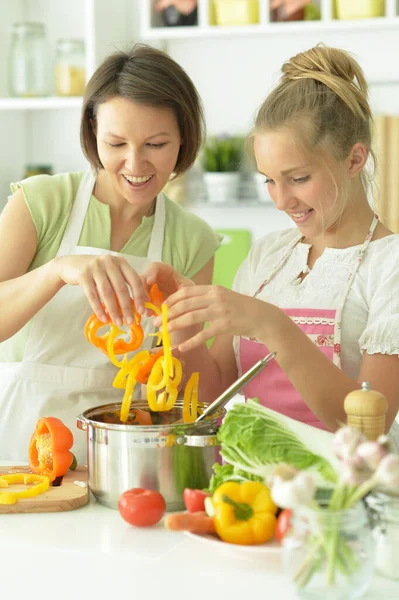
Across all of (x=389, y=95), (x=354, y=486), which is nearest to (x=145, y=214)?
(x=354, y=486)

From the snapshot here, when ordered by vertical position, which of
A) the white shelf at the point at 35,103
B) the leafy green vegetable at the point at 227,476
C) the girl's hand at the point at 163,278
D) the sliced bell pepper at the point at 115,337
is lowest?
the leafy green vegetable at the point at 227,476

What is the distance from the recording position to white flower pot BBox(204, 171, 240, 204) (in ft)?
10.3

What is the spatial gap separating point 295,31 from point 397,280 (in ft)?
5.26

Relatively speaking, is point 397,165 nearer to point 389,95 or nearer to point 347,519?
point 389,95

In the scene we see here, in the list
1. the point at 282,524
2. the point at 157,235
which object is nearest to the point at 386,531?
the point at 282,524

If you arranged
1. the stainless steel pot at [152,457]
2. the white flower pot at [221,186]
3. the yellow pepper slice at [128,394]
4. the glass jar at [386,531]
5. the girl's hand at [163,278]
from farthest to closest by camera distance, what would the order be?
the white flower pot at [221,186], the girl's hand at [163,278], the yellow pepper slice at [128,394], the stainless steel pot at [152,457], the glass jar at [386,531]

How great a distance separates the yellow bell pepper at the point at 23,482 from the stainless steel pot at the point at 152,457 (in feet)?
0.29

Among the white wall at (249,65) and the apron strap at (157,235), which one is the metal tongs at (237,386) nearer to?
the apron strap at (157,235)

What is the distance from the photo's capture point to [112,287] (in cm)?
135

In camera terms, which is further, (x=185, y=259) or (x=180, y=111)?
(x=185, y=259)

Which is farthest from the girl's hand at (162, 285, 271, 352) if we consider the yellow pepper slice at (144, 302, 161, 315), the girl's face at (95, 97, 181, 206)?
the girl's face at (95, 97, 181, 206)

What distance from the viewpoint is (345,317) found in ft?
5.19

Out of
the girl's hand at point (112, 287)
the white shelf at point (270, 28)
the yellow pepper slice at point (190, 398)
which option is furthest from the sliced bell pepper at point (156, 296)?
the white shelf at point (270, 28)

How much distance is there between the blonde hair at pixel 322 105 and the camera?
1562 mm
